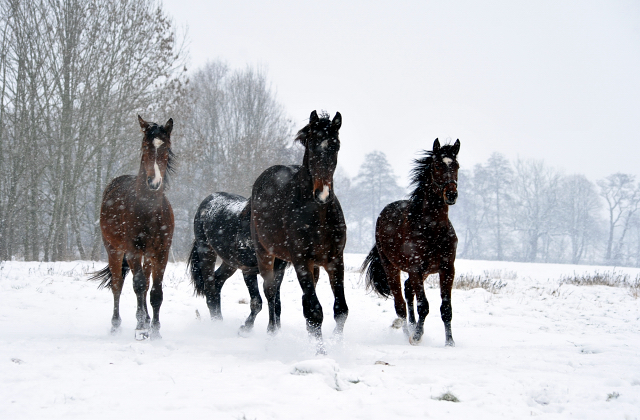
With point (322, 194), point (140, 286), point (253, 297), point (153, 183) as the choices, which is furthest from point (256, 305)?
point (322, 194)

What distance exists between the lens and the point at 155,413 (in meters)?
2.57

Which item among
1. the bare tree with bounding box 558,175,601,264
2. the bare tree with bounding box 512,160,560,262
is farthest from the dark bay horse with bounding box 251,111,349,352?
the bare tree with bounding box 558,175,601,264

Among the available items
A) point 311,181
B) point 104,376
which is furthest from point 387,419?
point 311,181

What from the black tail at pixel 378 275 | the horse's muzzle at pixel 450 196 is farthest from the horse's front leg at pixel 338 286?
the black tail at pixel 378 275

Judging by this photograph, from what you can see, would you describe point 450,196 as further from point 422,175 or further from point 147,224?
point 147,224

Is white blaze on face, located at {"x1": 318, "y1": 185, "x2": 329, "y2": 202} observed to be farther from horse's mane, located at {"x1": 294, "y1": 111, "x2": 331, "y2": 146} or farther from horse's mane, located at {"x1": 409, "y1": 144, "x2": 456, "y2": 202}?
horse's mane, located at {"x1": 409, "y1": 144, "x2": 456, "y2": 202}

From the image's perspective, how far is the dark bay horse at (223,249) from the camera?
21.2 ft

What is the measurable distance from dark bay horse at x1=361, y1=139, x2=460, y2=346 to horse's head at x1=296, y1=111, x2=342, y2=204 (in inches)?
78.2

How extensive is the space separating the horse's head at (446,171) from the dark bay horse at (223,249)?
94.6 inches

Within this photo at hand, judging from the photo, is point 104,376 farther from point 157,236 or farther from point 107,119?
point 107,119

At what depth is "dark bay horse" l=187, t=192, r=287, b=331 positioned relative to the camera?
6.46 metres

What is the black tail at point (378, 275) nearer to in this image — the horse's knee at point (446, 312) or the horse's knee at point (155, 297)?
the horse's knee at point (446, 312)

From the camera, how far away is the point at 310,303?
454 centimetres

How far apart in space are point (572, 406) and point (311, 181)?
303 cm
